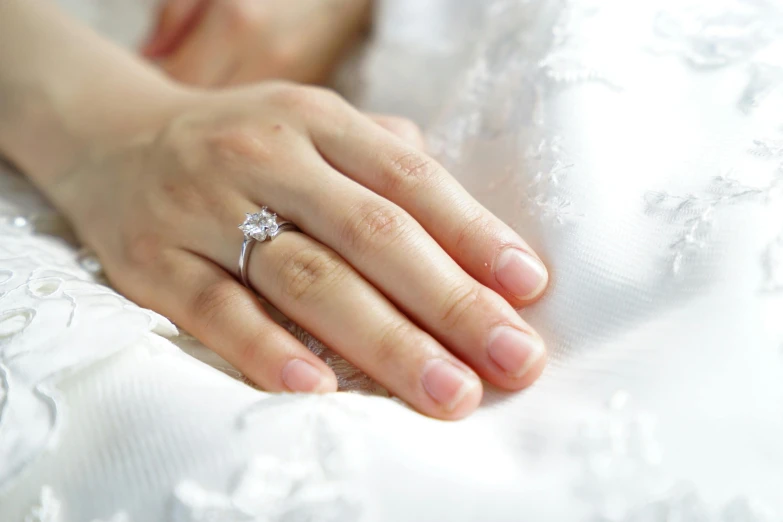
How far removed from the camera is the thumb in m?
1.17

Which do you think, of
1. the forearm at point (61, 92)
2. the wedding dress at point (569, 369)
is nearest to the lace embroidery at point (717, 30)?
the wedding dress at point (569, 369)

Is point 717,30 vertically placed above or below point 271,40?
above

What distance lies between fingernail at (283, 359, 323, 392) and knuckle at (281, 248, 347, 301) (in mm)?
69

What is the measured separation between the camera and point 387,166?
62 cm

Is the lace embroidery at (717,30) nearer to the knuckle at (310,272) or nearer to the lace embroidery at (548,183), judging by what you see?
the lace embroidery at (548,183)

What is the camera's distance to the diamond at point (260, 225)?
0.61m

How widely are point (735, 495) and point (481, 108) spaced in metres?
0.47

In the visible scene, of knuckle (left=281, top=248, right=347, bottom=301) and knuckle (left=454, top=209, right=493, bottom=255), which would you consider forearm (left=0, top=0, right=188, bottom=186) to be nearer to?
knuckle (left=281, top=248, right=347, bottom=301)

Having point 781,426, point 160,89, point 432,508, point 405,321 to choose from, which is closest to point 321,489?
point 432,508

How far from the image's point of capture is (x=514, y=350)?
0.48 meters

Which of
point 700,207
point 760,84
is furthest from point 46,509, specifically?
point 760,84

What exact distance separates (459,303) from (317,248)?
0.51ft

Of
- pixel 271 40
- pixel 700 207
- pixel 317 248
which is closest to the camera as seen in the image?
pixel 700 207

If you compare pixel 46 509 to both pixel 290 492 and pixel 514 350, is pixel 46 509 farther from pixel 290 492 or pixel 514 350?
pixel 514 350
